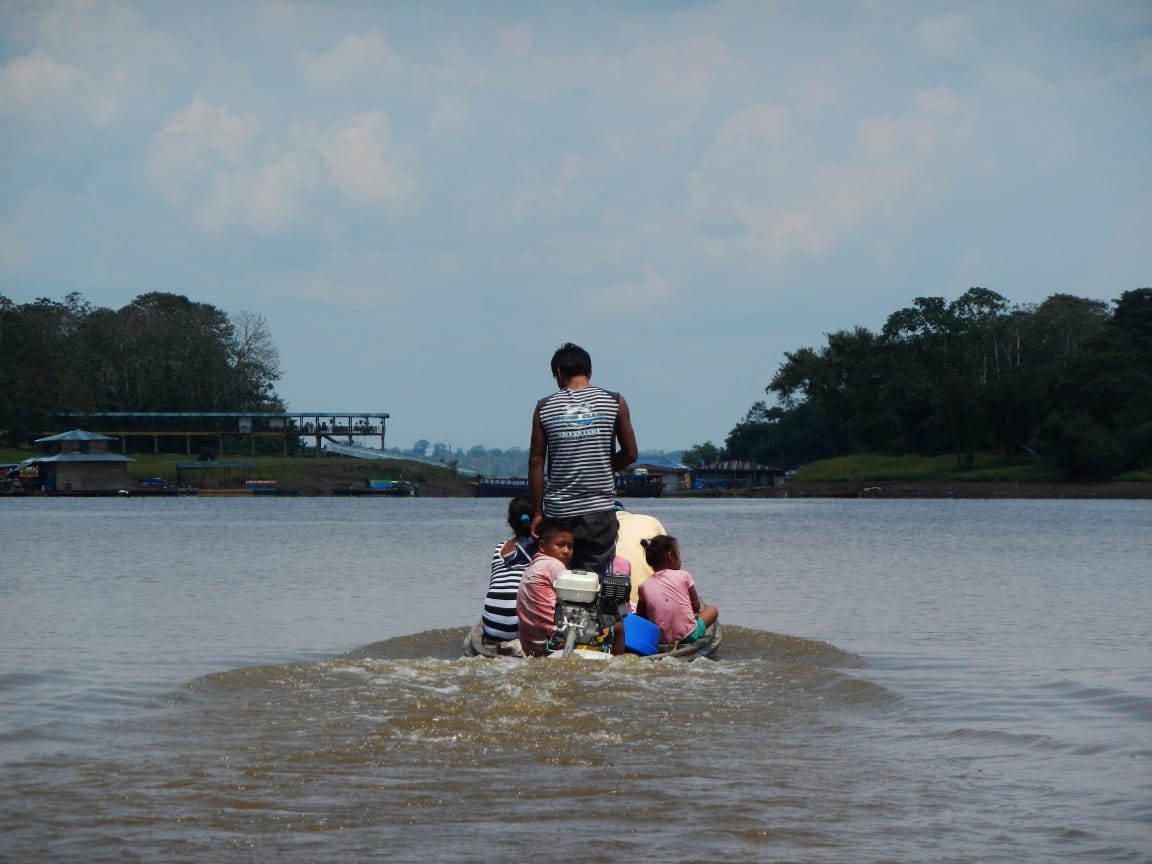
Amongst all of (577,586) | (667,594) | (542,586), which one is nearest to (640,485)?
(667,594)

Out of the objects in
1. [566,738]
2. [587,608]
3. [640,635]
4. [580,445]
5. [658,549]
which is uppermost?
[580,445]

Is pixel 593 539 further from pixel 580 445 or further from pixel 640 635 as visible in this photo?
pixel 640 635

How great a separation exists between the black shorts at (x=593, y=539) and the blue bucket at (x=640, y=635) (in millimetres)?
783

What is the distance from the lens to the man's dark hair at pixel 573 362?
10.4m

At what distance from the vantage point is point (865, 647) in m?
15.6

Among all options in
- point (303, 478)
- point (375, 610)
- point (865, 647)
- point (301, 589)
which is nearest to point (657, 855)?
point (865, 647)

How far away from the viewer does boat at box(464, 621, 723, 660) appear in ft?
36.9

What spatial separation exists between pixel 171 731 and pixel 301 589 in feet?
49.0

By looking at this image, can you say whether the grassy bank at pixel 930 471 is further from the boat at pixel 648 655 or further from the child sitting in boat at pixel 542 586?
the child sitting in boat at pixel 542 586

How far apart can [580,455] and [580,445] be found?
8 cm

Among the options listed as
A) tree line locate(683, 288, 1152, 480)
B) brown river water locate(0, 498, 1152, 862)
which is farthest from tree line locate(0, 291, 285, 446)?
brown river water locate(0, 498, 1152, 862)

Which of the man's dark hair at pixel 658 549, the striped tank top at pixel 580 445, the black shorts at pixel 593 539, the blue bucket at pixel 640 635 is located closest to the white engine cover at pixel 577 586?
the black shorts at pixel 593 539

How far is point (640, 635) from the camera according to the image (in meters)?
11.4

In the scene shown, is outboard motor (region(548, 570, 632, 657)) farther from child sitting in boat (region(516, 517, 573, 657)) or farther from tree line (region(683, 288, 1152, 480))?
tree line (region(683, 288, 1152, 480))
